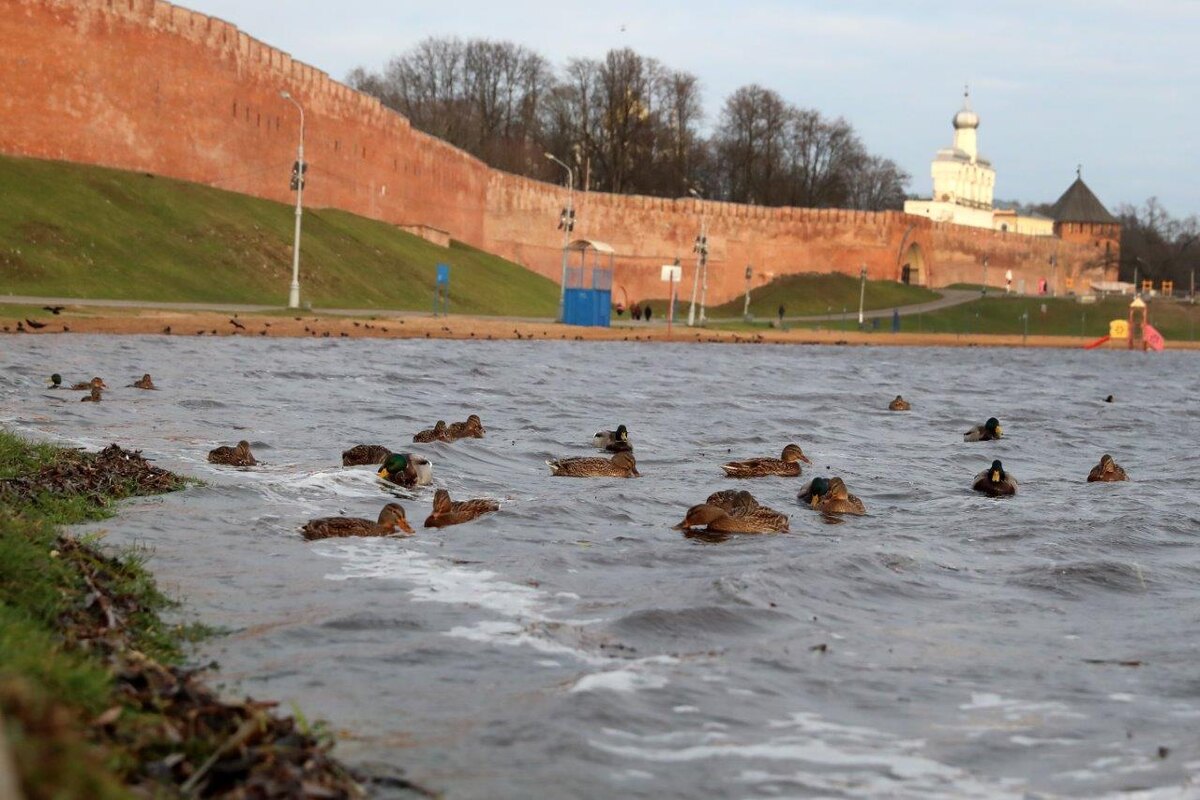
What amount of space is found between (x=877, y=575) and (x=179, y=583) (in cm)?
407

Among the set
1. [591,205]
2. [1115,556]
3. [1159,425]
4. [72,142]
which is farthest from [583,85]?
[1115,556]

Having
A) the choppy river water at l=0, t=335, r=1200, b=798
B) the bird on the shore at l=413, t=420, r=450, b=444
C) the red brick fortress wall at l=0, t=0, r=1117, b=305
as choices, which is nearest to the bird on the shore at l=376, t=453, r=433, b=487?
the choppy river water at l=0, t=335, r=1200, b=798

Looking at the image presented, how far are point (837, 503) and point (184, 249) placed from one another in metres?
35.9

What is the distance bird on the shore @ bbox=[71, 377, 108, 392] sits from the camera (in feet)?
58.1

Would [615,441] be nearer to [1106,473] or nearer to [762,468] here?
[762,468]

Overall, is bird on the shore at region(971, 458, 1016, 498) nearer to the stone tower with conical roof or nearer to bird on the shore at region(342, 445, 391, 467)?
bird on the shore at region(342, 445, 391, 467)

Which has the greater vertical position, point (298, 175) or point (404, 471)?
point (298, 175)

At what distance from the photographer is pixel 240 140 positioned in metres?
54.8

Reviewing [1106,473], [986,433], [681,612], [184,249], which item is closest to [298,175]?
[184,249]

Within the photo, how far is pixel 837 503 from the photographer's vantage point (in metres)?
12.5

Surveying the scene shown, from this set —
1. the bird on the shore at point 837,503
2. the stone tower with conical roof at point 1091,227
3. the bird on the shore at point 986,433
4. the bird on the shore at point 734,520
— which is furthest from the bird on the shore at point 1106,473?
the stone tower with conical roof at point 1091,227

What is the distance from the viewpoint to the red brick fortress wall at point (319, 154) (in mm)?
46062

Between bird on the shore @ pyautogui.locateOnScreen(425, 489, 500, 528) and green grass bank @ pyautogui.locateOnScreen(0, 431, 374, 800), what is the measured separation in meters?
2.62

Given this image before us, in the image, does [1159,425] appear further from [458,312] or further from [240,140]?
[240,140]
